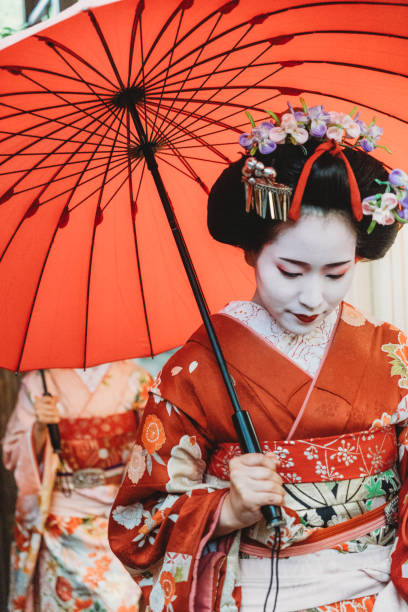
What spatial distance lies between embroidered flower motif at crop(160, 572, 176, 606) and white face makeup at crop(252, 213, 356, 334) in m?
0.76

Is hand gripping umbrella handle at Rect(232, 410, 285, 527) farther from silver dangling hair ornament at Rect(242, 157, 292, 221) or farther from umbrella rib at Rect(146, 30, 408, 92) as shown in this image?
umbrella rib at Rect(146, 30, 408, 92)

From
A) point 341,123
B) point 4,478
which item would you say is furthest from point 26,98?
point 4,478

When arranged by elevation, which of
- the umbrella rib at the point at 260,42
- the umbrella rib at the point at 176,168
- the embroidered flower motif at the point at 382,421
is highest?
the umbrella rib at the point at 260,42

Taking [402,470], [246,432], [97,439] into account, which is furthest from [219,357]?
[97,439]

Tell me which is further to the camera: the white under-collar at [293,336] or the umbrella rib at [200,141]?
the umbrella rib at [200,141]

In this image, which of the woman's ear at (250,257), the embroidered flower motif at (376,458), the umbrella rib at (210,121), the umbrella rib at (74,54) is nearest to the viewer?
the umbrella rib at (74,54)

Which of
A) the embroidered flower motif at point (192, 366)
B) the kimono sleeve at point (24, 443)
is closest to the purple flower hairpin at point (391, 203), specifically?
the embroidered flower motif at point (192, 366)

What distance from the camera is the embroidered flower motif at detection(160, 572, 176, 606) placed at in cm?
207

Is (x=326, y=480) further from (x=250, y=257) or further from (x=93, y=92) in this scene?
(x=93, y=92)

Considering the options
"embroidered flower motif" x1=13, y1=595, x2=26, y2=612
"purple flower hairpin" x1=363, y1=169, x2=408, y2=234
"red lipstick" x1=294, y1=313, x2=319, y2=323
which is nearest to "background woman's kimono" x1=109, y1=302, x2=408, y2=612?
"red lipstick" x1=294, y1=313, x2=319, y2=323

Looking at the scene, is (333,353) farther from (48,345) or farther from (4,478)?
(4,478)

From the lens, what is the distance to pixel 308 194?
215 centimetres

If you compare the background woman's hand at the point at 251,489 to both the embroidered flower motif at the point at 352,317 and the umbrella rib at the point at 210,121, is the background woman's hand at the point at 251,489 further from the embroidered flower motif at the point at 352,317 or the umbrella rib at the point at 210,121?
the umbrella rib at the point at 210,121

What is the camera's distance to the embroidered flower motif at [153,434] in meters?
2.23
